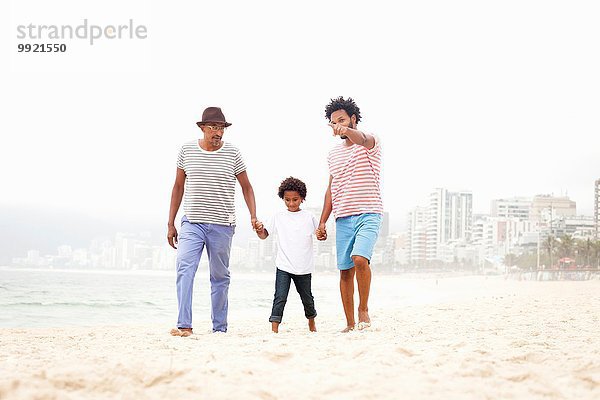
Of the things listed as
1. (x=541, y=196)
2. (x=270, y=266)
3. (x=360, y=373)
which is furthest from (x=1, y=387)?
(x=541, y=196)

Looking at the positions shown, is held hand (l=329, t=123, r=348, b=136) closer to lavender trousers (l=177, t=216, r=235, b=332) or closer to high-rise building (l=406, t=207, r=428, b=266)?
lavender trousers (l=177, t=216, r=235, b=332)

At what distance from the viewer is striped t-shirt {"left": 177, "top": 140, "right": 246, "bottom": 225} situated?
5.41m

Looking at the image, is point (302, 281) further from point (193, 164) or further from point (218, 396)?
point (218, 396)

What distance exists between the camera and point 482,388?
117 inches

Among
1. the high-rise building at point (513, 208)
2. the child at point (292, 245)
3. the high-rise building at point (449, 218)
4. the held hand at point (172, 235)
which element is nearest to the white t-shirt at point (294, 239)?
the child at point (292, 245)

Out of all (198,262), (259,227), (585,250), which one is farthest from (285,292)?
(585,250)

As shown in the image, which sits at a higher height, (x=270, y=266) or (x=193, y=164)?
(x=193, y=164)

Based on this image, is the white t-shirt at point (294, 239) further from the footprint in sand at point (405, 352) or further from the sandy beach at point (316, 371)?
the footprint in sand at point (405, 352)

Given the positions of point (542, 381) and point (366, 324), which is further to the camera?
point (366, 324)

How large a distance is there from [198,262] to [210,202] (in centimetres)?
50

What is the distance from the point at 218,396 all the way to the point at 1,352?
2391mm

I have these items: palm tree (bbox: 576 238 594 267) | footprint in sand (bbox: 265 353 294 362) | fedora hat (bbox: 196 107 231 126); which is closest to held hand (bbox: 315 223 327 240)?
fedora hat (bbox: 196 107 231 126)

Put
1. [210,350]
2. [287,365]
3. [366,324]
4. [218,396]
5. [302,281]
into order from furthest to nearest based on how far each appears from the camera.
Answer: [302,281] < [366,324] < [210,350] < [287,365] < [218,396]

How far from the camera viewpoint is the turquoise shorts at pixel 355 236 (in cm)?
516
